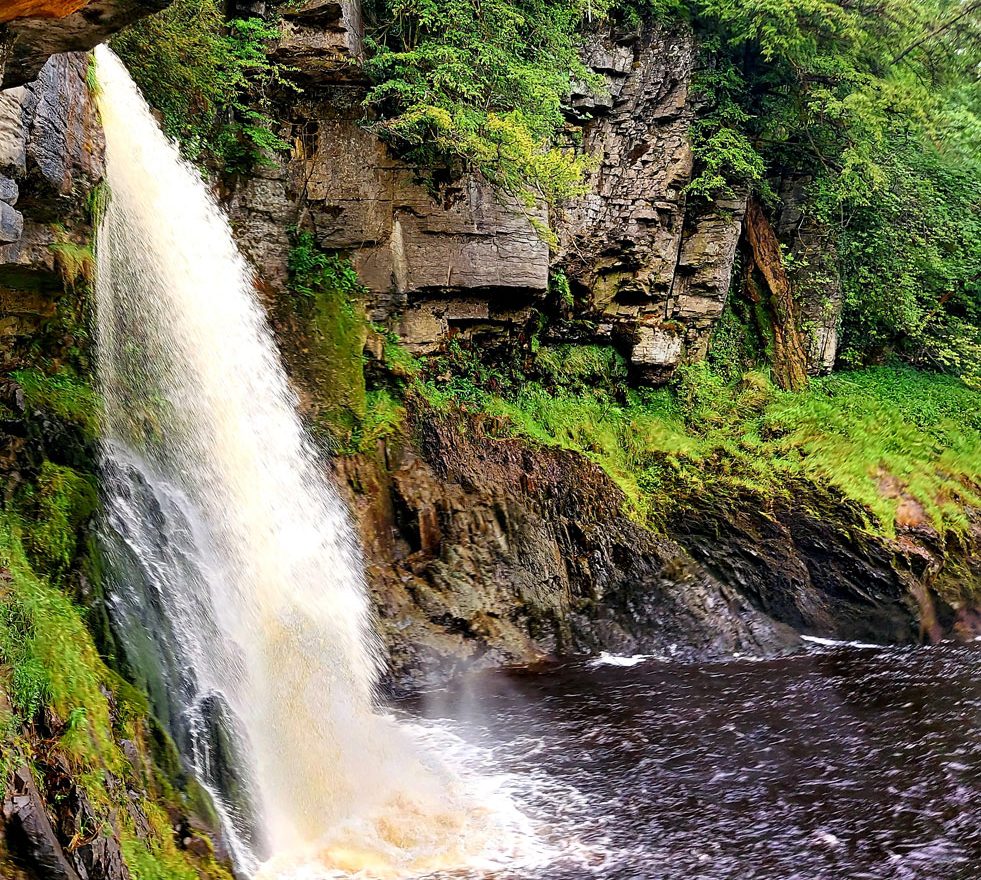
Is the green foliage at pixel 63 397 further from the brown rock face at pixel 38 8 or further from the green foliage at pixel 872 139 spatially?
the green foliage at pixel 872 139

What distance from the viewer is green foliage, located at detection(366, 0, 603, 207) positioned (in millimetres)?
10961

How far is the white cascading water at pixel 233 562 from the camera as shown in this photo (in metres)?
5.89

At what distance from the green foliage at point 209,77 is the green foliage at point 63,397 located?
4.43m

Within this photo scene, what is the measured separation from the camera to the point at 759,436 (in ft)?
45.8

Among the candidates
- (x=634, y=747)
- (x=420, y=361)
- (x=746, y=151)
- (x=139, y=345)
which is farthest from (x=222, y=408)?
(x=746, y=151)

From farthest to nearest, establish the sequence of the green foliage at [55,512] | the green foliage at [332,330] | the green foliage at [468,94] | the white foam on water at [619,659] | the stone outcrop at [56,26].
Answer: the green foliage at [468,94] < the green foliage at [332,330] < the white foam on water at [619,659] < the green foliage at [55,512] < the stone outcrop at [56,26]

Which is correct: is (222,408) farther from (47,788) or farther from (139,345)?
(47,788)

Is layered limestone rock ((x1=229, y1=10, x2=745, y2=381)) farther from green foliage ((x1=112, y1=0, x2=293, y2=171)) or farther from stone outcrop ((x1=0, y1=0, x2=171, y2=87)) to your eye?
stone outcrop ((x1=0, y1=0, x2=171, y2=87))

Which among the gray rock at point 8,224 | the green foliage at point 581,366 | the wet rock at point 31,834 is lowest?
the wet rock at point 31,834

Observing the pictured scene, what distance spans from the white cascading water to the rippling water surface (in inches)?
35.5

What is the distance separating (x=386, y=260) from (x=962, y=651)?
1025cm

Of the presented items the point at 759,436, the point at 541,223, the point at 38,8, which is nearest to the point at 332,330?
the point at 541,223

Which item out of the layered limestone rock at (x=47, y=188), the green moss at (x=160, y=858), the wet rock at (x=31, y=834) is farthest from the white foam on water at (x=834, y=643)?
the layered limestone rock at (x=47, y=188)

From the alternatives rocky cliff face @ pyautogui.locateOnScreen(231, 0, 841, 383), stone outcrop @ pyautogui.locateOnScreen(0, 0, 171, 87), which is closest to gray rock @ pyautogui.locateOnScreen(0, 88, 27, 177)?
stone outcrop @ pyautogui.locateOnScreen(0, 0, 171, 87)
